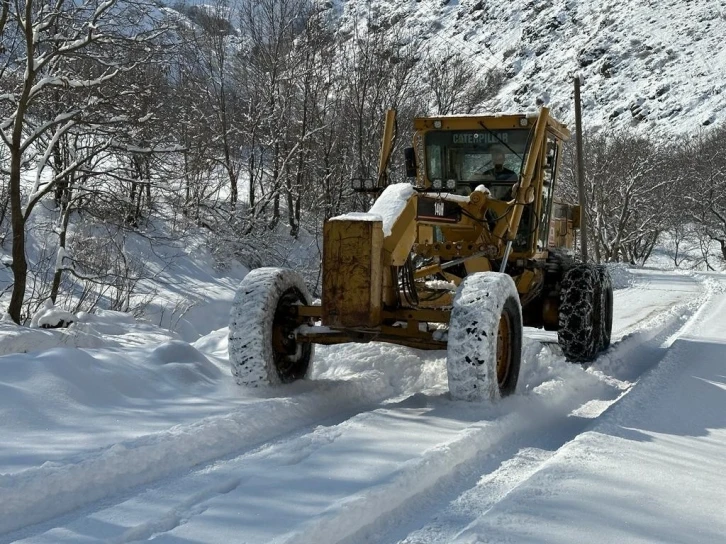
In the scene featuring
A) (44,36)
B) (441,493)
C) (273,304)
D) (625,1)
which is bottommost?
(441,493)

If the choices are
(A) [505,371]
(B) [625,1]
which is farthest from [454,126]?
(B) [625,1]

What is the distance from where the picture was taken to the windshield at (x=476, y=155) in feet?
25.7

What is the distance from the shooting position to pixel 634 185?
4150 centimetres

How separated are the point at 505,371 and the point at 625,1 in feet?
345

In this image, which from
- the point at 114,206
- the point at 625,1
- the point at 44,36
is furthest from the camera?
the point at 625,1

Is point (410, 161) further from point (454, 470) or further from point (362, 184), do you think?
point (454, 470)

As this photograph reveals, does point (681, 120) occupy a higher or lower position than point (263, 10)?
A: higher

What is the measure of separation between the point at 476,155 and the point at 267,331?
3.32 m

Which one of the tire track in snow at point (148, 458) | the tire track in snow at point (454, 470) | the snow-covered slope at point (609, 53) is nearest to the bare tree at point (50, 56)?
the tire track in snow at point (148, 458)

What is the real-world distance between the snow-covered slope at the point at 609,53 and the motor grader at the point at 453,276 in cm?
5387

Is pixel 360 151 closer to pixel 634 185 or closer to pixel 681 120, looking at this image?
pixel 634 185

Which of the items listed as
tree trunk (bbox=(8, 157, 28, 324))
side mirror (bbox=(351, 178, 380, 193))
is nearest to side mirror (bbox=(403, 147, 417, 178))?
side mirror (bbox=(351, 178, 380, 193))

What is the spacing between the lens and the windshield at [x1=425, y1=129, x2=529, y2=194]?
309 inches

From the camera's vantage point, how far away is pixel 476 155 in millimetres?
8070
